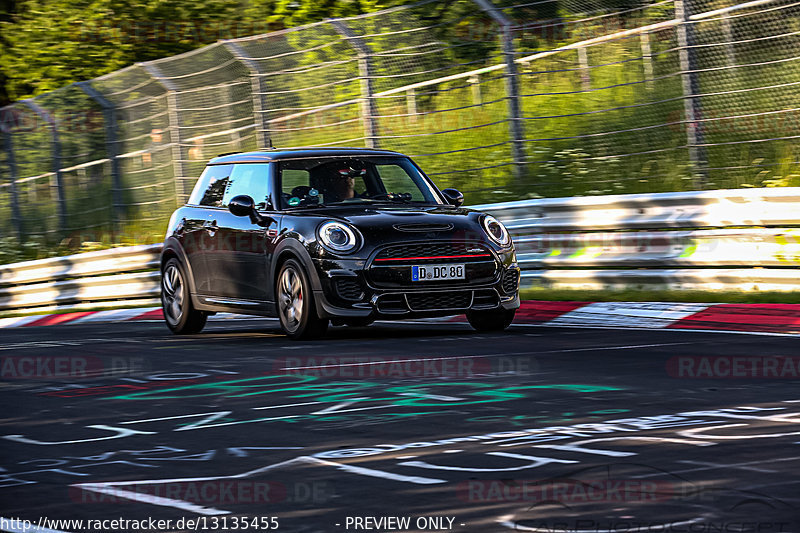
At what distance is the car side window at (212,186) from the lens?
13062 mm

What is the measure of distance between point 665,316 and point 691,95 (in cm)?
268

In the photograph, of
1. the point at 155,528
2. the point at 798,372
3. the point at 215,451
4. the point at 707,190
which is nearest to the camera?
the point at 155,528

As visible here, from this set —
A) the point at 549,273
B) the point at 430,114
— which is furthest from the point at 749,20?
A: the point at 430,114

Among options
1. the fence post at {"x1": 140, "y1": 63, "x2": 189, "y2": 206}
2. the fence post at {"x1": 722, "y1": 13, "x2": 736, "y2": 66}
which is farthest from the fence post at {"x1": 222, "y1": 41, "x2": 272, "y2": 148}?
the fence post at {"x1": 722, "y1": 13, "x2": 736, "y2": 66}

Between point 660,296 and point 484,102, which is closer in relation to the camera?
point 660,296

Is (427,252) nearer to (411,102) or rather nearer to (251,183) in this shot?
A: (251,183)

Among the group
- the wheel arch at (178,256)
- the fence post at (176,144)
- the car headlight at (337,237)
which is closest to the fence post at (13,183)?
the fence post at (176,144)

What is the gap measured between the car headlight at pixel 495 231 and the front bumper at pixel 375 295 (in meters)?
0.44

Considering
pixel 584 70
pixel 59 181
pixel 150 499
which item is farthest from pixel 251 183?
pixel 59 181

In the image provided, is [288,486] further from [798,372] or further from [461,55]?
[461,55]

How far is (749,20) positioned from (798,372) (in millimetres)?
6189

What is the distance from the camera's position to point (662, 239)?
508 inches

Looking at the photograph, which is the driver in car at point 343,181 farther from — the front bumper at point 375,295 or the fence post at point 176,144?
the fence post at point 176,144

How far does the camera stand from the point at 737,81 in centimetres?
1338
